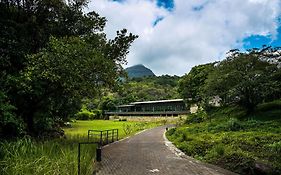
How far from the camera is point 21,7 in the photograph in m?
15.7

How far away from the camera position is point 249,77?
26.7 meters

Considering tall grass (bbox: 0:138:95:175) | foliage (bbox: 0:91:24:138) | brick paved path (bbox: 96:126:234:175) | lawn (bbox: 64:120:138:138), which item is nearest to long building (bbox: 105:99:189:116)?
Answer: lawn (bbox: 64:120:138:138)

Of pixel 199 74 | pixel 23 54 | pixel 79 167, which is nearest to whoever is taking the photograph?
pixel 79 167

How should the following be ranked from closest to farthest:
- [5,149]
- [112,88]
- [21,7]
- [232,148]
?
[5,149], [232,148], [21,7], [112,88]

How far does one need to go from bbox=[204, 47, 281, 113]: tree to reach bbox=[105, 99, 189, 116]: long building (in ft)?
102

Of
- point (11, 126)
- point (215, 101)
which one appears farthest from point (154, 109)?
point (11, 126)

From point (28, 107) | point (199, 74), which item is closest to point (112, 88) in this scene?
point (28, 107)

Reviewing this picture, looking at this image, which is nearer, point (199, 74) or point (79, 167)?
point (79, 167)

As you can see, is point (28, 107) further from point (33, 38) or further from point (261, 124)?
point (261, 124)

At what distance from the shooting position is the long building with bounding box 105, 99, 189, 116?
63275 millimetres

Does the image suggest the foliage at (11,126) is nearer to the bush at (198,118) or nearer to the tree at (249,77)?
the tree at (249,77)

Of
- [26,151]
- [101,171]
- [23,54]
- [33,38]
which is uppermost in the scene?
[33,38]

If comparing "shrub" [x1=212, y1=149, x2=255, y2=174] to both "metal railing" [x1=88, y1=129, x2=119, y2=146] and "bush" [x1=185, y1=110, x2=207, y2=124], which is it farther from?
"bush" [x1=185, y1=110, x2=207, y2=124]

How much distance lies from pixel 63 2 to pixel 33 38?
2667mm
